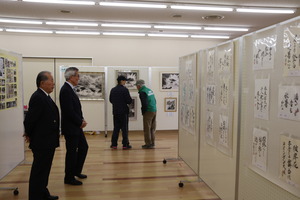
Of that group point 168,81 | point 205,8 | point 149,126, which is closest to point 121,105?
point 149,126

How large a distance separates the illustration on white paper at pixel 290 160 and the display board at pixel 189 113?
6.10 feet

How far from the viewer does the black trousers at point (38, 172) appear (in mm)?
2934

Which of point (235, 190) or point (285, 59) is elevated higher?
point (285, 59)

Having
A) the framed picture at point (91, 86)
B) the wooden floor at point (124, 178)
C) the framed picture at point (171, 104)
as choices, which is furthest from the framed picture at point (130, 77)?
the wooden floor at point (124, 178)

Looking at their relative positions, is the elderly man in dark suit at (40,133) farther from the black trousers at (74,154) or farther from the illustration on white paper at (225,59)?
the illustration on white paper at (225,59)

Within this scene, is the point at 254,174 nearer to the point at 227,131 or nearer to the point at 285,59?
the point at 227,131

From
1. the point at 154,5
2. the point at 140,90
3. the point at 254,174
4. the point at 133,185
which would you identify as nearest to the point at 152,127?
the point at 140,90

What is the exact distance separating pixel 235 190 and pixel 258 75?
1.18 metres

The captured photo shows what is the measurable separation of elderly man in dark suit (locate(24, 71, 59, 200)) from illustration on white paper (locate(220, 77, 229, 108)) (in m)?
1.91

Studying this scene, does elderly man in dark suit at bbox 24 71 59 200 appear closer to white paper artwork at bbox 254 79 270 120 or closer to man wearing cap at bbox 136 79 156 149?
white paper artwork at bbox 254 79 270 120

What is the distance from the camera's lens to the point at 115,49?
339 inches

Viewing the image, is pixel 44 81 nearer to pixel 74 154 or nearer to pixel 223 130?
pixel 74 154

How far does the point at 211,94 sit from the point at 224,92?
0.37 metres

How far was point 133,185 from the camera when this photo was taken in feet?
12.8
